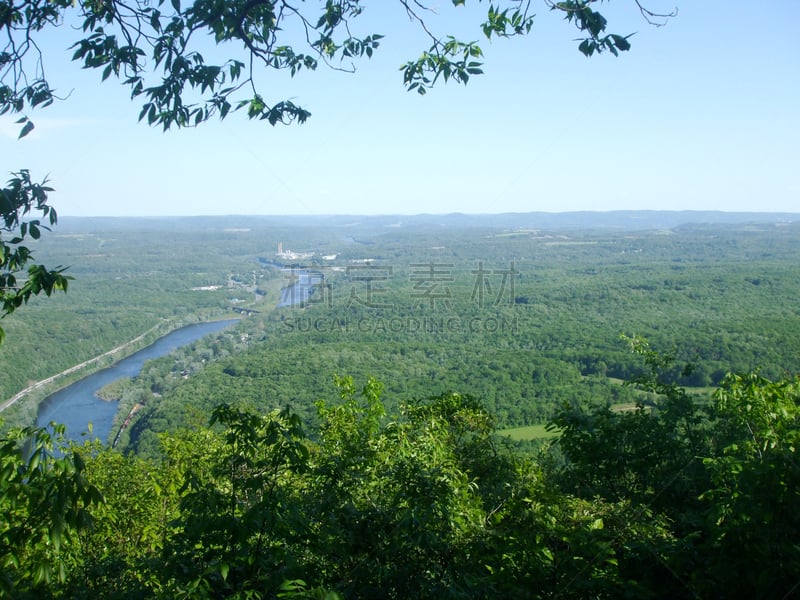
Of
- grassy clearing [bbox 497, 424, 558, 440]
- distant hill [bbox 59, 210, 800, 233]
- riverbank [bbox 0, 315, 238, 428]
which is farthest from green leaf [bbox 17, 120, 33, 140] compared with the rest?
distant hill [bbox 59, 210, 800, 233]

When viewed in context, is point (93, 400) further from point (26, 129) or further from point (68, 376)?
point (26, 129)

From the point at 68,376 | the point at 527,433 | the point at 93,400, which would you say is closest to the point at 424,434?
the point at 527,433

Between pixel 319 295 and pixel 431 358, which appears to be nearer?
pixel 431 358

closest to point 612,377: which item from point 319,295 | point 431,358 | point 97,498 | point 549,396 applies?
point 549,396

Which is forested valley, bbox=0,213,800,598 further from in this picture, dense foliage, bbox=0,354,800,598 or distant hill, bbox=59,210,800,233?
distant hill, bbox=59,210,800,233

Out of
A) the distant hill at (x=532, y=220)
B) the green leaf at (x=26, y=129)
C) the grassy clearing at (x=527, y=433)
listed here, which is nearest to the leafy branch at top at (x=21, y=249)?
the green leaf at (x=26, y=129)

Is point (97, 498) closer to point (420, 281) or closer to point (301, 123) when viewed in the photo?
point (301, 123)
